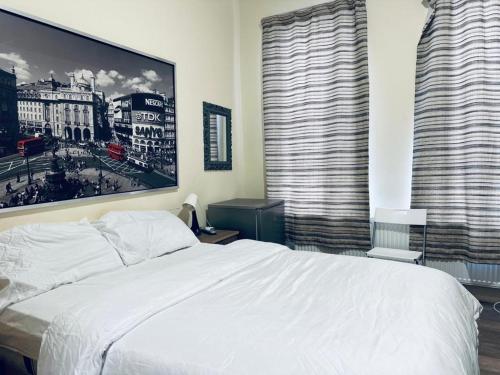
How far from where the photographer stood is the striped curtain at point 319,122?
3309mm

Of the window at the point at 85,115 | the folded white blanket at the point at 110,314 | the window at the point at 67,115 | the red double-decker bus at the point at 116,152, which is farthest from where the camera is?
the red double-decker bus at the point at 116,152

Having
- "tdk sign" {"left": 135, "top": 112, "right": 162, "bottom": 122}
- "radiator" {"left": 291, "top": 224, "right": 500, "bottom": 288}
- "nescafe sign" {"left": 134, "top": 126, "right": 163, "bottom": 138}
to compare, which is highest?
"tdk sign" {"left": 135, "top": 112, "right": 162, "bottom": 122}

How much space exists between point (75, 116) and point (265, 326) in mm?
1747

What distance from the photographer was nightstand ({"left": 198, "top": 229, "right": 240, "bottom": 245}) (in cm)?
285

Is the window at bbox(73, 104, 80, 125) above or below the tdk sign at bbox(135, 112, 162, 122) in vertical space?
below

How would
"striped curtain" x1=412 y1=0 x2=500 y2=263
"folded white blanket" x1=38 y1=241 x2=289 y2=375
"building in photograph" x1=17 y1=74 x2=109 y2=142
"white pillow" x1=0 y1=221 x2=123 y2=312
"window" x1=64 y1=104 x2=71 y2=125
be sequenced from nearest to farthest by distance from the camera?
"folded white blanket" x1=38 y1=241 x2=289 y2=375, "white pillow" x1=0 y1=221 x2=123 y2=312, "building in photograph" x1=17 y1=74 x2=109 y2=142, "window" x1=64 y1=104 x2=71 y2=125, "striped curtain" x1=412 y1=0 x2=500 y2=263

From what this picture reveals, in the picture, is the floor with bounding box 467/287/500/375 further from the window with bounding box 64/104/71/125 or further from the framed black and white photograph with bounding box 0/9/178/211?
the window with bounding box 64/104/71/125

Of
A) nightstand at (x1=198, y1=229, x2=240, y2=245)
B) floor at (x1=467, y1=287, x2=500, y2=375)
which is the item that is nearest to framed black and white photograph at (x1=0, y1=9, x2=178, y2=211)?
nightstand at (x1=198, y1=229, x2=240, y2=245)

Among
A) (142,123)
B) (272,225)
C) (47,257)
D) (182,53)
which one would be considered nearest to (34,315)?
(47,257)

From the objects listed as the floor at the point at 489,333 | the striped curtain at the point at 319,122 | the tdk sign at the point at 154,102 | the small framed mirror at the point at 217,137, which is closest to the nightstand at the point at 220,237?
the small framed mirror at the point at 217,137

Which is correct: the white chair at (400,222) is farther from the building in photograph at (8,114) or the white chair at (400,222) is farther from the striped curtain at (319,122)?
the building in photograph at (8,114)

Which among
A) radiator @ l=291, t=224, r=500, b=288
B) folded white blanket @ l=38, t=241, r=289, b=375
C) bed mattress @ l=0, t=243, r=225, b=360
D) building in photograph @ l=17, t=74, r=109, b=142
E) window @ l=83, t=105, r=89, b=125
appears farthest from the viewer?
radiator @ l=291, t=224, r=500, b=288

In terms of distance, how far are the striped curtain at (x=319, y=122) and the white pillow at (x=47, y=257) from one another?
6.94 feet

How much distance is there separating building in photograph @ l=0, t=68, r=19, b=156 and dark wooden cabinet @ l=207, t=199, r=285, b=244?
1.82 metres
